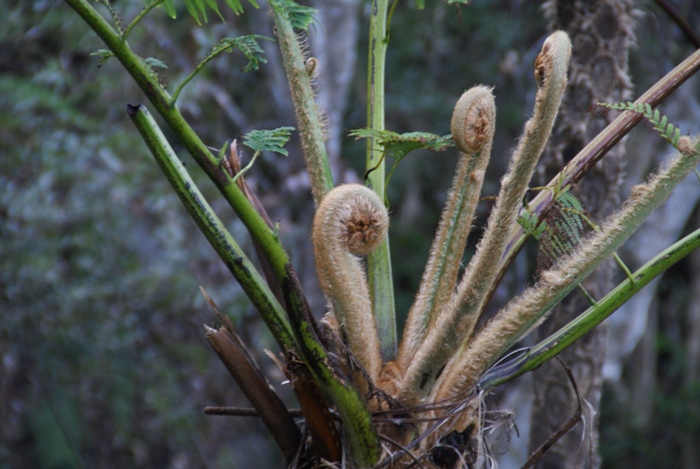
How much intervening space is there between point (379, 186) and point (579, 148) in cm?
69

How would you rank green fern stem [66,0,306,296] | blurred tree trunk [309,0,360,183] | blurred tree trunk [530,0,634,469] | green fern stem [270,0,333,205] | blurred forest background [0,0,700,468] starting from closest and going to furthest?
green fern stem [66,0,306,296] → green fern stem [270,0,333,205] → blurred tree trunk [530,0,634,469] → blurred forest background [0,0,700,468] → blurred tree trunk [309,0,360,183]

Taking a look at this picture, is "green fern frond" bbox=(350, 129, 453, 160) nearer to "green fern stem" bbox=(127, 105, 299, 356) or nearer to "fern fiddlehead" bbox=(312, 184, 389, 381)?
"fern fiddlehead" bbox=(312, 184, 389, 381)

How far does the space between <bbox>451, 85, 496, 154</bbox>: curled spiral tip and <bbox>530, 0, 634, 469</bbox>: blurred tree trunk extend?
26.3 inches

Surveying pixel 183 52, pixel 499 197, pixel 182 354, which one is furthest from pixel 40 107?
pixel 499 197

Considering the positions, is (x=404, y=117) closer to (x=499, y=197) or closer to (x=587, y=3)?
(x=587, y=3)

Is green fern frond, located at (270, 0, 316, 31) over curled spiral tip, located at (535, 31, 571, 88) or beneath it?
over

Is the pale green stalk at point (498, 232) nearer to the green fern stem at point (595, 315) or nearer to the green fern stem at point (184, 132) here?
the green fern stem at point (595, 315)

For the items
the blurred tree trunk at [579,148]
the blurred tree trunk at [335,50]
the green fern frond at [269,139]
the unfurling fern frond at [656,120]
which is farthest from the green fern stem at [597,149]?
the blurred tree trunk at [335,50]

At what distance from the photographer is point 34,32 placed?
10.3 feet

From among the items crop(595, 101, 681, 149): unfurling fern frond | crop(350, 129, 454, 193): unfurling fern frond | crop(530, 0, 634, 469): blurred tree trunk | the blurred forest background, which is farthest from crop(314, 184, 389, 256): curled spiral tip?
the blurred forest background

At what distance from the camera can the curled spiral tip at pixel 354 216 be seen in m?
0.76

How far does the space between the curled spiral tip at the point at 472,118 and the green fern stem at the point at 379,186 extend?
151 millimetres

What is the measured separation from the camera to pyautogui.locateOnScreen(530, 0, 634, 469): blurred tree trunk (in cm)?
148

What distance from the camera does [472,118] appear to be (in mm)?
857
